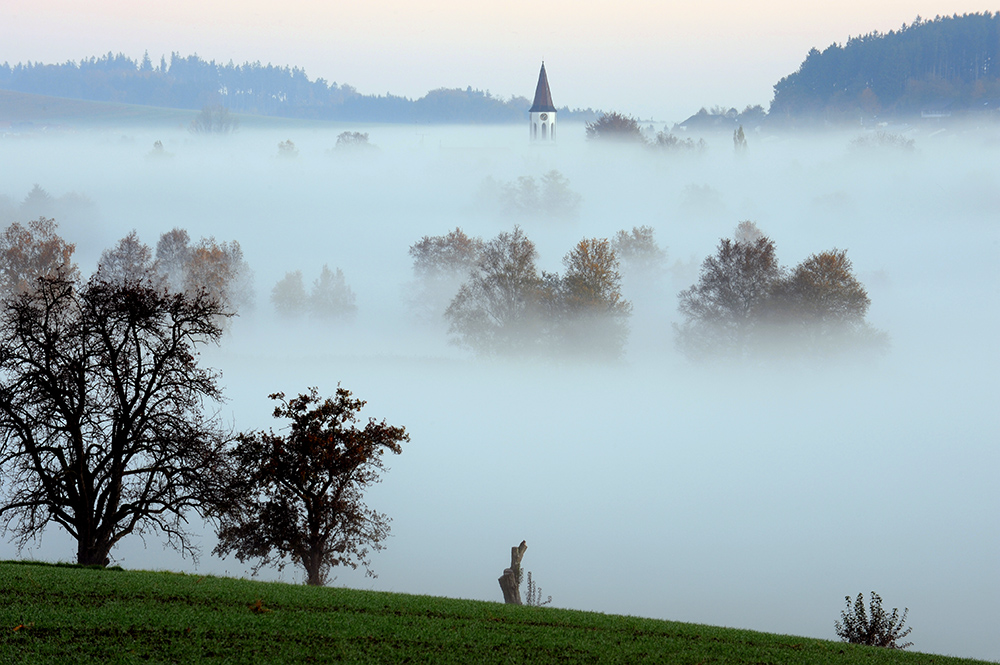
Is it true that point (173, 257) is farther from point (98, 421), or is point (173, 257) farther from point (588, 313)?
point (98, 421)

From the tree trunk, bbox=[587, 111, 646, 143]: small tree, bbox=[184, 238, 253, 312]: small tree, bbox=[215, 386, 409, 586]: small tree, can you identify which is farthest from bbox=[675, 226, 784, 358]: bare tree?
bbox=[587, 111, 646, 143]: small tree

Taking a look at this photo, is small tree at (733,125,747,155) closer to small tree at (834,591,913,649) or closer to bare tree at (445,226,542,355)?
bare tree at (445,226,542,355)

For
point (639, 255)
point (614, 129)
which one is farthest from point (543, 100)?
point (639, 255)

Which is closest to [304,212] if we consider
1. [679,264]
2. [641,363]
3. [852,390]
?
[679,264]

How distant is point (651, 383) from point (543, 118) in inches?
4482

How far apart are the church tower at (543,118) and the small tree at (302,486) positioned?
159 m

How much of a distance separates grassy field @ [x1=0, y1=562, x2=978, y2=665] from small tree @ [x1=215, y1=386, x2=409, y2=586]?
551 centimetres

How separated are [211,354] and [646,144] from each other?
111 m

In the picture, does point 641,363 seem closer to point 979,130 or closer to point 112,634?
point 112,634

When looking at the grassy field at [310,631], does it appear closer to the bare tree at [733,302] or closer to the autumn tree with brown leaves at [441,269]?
the bare tree at [733,302]

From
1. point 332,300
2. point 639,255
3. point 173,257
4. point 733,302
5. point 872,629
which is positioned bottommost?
point 872,629

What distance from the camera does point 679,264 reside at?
11212 centimetres

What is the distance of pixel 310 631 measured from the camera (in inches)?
665

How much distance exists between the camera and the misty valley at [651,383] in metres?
41.5
